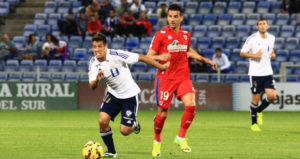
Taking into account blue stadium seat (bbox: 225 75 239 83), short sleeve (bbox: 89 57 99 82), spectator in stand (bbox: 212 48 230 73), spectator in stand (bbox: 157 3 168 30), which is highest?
short sleeve (bbox: 89 57 99 82)

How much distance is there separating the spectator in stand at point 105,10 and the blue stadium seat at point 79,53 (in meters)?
2.11

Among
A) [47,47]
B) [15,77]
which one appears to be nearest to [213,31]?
[47,47]

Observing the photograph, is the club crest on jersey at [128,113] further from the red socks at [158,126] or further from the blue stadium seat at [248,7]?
the blue stadium seat at [248,7]

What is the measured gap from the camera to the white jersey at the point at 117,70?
9.19m

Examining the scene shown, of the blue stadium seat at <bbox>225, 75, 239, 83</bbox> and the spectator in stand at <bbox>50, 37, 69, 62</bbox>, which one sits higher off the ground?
the spectator in stand at <bbox>50, 37, 69, 62</bbox>

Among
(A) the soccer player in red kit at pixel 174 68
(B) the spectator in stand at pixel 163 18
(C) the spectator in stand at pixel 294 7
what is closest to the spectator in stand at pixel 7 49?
(B) the spectator in stand at pixel 163 18

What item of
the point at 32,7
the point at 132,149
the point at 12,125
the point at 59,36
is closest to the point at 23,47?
the point at 59,36

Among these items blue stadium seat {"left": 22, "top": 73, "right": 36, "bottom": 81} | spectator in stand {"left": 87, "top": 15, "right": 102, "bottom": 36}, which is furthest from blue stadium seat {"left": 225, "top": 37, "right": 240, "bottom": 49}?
blue stadium seat {"left": 22, "top": 73, "right": 36, "bottom": 81}

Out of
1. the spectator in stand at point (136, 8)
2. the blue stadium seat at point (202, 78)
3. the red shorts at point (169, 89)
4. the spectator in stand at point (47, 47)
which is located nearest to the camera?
the red shorts at point (169, 89)

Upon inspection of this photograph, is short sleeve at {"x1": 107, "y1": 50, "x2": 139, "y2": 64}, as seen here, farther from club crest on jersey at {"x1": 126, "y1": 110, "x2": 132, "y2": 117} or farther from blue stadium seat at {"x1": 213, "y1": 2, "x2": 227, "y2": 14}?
blue stadium seat at {"x1": 213, "y1": 2, "x2": 227, "y2": 14}

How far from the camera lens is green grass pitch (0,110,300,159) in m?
9.54

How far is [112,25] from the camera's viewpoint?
26.3 m

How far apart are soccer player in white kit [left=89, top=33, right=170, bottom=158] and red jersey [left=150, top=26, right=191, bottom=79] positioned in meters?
0.77

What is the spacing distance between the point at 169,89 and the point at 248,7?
57.6ft
